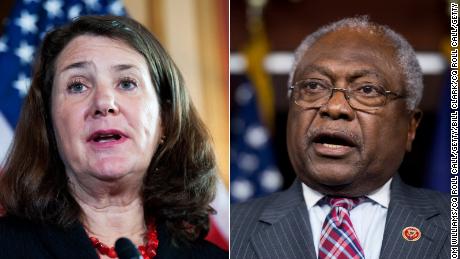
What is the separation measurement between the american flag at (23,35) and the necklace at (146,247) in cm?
47

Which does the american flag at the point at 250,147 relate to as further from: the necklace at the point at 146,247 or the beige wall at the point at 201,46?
the necklace at the point at 146,247

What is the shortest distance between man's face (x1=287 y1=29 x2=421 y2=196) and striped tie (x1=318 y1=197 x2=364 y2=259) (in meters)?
0.04

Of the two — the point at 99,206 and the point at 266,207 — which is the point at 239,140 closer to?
the point at 266,207

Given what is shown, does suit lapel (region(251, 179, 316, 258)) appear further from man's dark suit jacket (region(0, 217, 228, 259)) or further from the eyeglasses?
man's dark suit jacket (region(0, 217, 228, 259))

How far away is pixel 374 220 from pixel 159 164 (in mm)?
684

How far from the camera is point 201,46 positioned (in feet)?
7.50

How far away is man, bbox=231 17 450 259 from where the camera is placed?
202 centimetres

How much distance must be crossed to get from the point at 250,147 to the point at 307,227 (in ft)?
1.45

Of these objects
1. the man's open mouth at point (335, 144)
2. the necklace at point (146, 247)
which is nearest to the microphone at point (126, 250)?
the necklace at point (146, 247)

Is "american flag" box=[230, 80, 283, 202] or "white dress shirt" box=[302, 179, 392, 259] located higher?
"american flag" box=[230, 80, 283, 202]

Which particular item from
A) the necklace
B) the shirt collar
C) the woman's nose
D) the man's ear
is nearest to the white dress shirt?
the shirt collar

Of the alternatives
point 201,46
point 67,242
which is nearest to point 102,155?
point 67,242

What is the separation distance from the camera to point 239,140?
7.86 feet

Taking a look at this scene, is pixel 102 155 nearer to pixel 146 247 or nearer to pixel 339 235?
pixel 146 247
